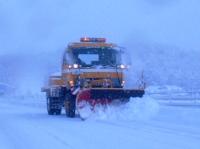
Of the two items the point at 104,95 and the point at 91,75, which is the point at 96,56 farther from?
the point at 104,95

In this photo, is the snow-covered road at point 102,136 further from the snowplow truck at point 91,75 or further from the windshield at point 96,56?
the windshield at point 96,56

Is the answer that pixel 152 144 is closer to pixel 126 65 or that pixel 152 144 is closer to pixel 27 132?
pixel 27 132

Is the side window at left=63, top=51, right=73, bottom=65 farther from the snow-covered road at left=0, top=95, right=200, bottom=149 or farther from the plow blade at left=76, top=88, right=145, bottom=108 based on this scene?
the snow-covered road at left=0, top=95, right=200, bottom=149

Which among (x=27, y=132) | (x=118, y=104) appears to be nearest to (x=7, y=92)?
(x=118, y=104)

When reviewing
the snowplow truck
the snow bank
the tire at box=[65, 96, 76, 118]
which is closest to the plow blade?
the snowplow truck

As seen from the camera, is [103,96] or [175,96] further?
[175,96]

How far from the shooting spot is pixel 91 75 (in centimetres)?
2048

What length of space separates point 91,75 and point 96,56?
936 mm

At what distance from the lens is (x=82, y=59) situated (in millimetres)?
20953

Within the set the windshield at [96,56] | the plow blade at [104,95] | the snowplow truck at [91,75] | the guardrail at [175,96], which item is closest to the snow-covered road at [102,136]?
the plow blade at [104,95]

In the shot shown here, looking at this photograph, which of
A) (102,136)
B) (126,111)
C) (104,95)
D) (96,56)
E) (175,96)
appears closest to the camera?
(102,136)

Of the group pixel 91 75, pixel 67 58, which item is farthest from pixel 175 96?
pixel 91 75

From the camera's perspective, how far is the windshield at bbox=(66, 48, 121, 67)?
20906 millimetres

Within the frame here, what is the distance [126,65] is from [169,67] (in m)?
41.5
